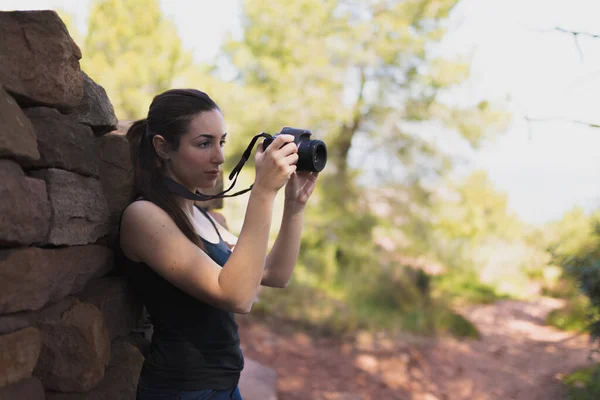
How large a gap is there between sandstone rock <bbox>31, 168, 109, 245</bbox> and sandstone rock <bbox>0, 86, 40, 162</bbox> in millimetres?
106

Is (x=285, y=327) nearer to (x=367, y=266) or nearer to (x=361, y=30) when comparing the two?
(x=367, y=266)

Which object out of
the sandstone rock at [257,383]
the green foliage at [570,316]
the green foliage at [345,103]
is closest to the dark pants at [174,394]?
the sandstone rock at [257,383]

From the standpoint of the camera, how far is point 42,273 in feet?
4.22

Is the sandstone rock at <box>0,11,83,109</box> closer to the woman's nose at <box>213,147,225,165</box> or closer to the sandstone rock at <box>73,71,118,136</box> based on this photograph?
the sandstone rock at <box>73,71,118,136</box>

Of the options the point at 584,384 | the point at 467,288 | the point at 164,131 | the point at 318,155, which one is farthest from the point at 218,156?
the point at 467,288

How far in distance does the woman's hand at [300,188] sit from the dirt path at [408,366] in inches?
117

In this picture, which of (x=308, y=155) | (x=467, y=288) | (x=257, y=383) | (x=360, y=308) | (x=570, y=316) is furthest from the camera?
(x=467, y=288)

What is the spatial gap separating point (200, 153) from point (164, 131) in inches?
4.7

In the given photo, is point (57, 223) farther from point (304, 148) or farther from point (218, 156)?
point (304, 148)

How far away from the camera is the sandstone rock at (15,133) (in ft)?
3.77

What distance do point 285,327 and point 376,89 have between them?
4.12 meters

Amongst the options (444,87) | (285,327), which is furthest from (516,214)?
(285,327)

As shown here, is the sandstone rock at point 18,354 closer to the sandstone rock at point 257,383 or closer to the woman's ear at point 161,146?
the woman's ear at point 161,146

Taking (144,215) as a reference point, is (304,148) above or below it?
above
